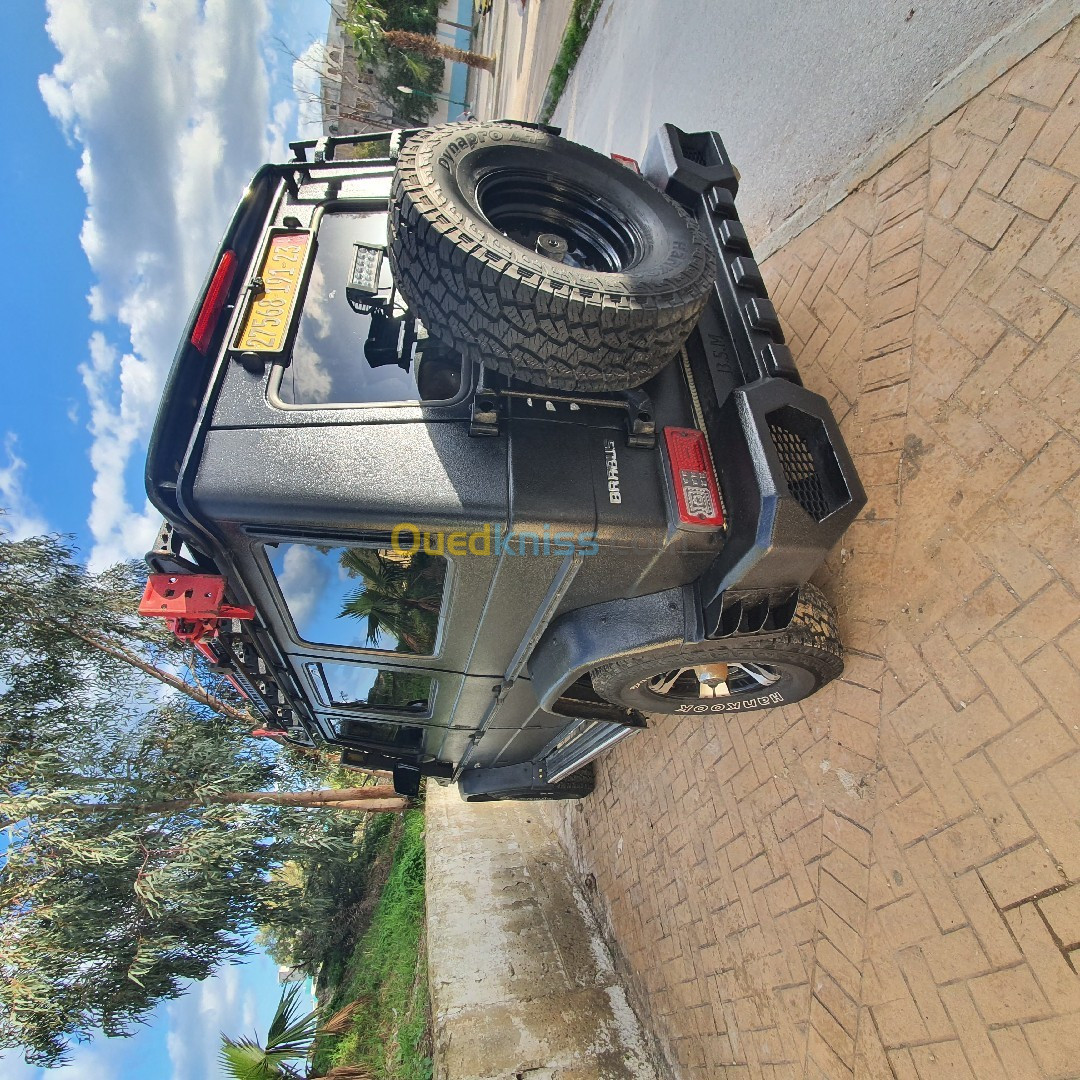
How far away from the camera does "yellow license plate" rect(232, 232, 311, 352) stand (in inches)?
86.1

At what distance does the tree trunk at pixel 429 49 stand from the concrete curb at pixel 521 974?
1763cm

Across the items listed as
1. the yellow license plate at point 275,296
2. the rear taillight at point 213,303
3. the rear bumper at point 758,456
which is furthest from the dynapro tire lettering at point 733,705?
the rear taillight at point 213,303

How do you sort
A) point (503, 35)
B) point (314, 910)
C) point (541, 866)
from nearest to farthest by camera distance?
point (541, 866)
point (314, 910)
point (503, 35)

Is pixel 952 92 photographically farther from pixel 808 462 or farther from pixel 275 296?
pixel 275 296

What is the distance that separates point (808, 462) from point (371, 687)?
2.28 m

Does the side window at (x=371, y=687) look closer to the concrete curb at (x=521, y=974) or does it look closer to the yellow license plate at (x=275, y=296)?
the yellow license plate at (x=275, y=296)

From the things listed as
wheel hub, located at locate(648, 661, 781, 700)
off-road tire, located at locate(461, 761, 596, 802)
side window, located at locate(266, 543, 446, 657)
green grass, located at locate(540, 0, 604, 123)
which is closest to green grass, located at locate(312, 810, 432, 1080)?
off-road tire, located at locate(461, 761, 596, 802)

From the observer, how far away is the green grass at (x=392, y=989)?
5.05m

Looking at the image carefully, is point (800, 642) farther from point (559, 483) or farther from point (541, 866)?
point (541, 866)

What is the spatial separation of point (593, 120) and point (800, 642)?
26.0 ft

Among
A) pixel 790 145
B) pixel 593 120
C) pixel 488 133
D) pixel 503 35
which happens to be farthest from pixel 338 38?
pixel 488 133

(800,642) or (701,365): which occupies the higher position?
(701,365)

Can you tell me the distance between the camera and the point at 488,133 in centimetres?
212

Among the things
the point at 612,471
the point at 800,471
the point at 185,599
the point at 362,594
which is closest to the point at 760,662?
the point at 800,471
